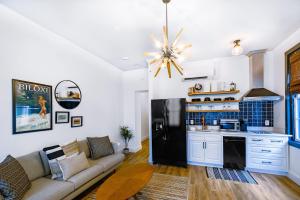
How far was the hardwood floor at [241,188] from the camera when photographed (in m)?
2.26

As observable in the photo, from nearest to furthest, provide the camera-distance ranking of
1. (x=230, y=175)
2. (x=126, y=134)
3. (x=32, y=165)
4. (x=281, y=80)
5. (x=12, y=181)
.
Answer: (x=12, y=181) → (x=32, y=165) → (x=230, y=175) → (x=281, y=80) → (x=126, y=134)

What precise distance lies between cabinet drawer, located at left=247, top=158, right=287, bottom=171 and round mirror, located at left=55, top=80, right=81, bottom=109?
4250mm

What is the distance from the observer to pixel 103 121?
153 inches

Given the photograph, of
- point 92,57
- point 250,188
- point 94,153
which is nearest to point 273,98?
point 250,188

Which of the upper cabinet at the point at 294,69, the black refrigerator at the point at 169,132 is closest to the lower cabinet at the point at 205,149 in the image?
the black refrigerator at the point at 169,132

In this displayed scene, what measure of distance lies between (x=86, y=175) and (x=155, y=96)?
8.61 ft

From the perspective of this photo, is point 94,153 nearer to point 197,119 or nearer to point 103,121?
point 103,121

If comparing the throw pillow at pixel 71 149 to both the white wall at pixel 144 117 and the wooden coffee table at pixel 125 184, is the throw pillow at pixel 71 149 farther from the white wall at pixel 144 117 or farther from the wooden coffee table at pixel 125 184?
the white wall at pixel 144 117

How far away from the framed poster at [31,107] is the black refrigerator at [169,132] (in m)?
2.30

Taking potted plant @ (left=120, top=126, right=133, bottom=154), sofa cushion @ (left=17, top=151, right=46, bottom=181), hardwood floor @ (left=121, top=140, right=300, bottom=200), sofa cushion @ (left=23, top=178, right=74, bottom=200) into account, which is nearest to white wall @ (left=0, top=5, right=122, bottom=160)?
sofa cushion @ (left=17, top=151, right=46, bottom=181)

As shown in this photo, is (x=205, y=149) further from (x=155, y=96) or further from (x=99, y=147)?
(x=99, y=147)

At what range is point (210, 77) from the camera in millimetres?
3984

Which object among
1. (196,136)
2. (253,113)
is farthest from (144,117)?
(253,113)

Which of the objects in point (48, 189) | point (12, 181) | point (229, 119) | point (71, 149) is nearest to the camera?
point (12, 181)
